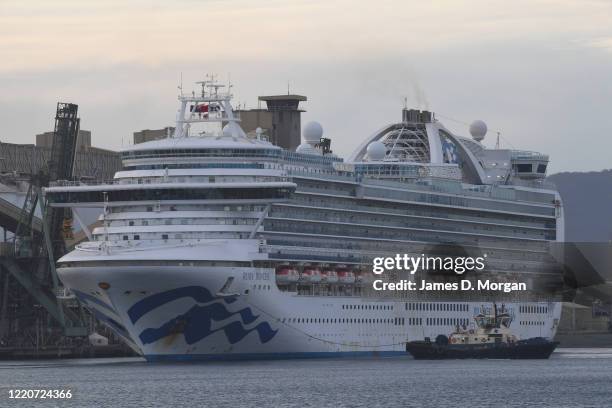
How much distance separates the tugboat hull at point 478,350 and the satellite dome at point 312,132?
16.2 meters

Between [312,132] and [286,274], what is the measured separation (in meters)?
19.3

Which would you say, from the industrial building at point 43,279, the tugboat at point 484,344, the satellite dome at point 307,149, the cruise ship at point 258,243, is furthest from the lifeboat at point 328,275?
the industrial building at point 43,279

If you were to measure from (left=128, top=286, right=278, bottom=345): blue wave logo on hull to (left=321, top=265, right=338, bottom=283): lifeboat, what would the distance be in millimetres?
7493

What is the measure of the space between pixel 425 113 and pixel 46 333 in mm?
29811

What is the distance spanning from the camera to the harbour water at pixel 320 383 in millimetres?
74938

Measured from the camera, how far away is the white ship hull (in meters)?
91.2

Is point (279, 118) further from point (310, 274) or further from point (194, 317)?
point (194, 317)

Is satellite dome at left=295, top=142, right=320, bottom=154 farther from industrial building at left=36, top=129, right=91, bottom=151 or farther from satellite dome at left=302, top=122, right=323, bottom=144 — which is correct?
industrial building at left=36, top=129, right=91, bottom=151

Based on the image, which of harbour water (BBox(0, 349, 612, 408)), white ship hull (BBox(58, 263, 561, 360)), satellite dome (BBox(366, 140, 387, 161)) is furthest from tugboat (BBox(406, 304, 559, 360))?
satellite dome (BBox(366, 140, 387, 161))

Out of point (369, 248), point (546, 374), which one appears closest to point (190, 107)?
point (369, 248)

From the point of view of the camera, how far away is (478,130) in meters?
128

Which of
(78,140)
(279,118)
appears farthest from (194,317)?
(279,118)

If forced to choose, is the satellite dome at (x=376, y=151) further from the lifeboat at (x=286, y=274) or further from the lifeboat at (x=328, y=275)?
the lifeboat at (x=286, y=274)

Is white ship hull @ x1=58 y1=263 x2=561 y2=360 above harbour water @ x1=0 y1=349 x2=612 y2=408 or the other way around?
above
